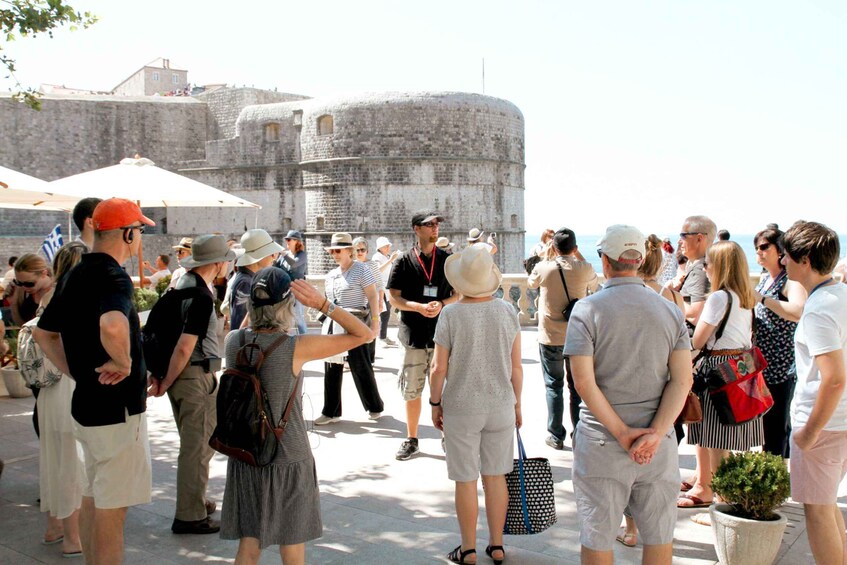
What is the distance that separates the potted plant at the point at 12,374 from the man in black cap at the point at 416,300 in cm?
411

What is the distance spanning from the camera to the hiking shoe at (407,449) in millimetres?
5484

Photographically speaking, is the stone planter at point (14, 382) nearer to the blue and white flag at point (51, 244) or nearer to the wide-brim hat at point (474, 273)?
the blue and white flag at point (51, 244)

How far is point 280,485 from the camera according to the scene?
308cm

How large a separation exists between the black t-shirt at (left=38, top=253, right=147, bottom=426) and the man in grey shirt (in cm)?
184

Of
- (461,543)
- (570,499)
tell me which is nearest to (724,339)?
(570,499)

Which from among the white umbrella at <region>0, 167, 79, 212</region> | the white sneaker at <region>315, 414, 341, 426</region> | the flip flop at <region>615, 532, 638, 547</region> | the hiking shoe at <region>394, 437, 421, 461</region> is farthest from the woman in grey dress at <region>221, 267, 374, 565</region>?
the white umbrella at <region>0, 167, 79, 212</region>

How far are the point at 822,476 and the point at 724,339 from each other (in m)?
1.09

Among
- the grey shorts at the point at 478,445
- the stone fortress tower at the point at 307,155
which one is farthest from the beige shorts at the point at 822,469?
the stone fortress tower at the point at 307,155

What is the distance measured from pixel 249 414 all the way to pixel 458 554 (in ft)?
4.39

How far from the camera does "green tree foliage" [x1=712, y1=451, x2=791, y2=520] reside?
353 cm

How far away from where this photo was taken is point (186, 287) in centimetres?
414

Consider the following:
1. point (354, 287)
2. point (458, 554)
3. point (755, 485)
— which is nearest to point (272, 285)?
point (458, 554)

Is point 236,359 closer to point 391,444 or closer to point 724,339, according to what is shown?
point 724,339

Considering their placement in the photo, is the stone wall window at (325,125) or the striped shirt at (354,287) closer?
the striped shirt at (354,287)
